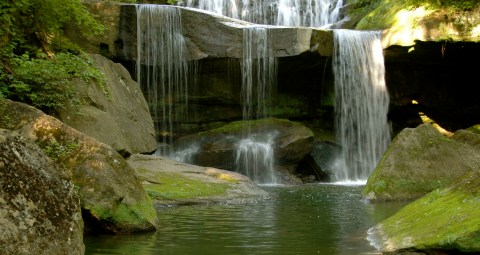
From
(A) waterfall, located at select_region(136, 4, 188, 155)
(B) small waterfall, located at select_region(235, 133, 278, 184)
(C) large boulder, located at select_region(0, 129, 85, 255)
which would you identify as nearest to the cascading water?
(B) small waterfall, located at select_region(235, 133, 278, 184)

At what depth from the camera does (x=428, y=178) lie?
12.9m

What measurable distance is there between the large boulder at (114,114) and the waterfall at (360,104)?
8.82 meters

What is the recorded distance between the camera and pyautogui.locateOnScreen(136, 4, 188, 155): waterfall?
2084cm

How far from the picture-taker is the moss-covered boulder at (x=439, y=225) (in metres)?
5.01

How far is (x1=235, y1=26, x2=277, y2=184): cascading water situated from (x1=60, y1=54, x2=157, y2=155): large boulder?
18.1 ft

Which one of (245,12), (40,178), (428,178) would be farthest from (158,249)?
A: (245,12)

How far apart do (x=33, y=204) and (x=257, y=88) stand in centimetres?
1846

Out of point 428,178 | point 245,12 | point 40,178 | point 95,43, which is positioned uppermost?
point 245,12

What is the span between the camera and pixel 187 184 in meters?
13.2

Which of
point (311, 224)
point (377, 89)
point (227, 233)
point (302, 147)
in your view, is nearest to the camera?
Result: point (227, 233)

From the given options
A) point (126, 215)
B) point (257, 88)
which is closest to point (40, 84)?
point (126, 215)

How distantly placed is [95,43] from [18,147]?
15.2m

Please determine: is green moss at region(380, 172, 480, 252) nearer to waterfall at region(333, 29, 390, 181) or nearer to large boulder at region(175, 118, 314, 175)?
large boulder at region(175, 118, 314, 175)

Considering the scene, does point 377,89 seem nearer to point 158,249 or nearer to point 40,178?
point 158,249
